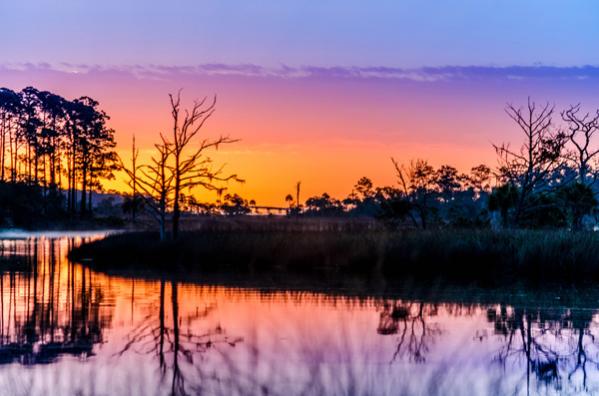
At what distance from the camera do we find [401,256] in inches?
923

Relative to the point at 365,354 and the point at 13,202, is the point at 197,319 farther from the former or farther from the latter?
the point at 13,202

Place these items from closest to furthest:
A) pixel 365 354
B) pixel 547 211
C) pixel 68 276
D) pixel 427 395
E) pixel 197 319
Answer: pixel 427 395, pixel 365 354, pixel 197 319, pixel 68 276, pixel 547 211

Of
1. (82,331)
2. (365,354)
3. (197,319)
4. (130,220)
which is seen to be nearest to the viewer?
(365,354)

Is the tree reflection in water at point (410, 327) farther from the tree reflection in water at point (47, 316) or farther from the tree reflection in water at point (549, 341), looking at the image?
the tree reflection in water at point (47, 316)

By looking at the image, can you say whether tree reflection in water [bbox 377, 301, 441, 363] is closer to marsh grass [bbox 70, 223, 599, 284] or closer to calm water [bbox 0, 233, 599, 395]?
calm water [bbox 0, 233, 599, 395]

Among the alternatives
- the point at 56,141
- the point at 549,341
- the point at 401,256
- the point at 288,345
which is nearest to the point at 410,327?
the point at 549,341

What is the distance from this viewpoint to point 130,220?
3327 inches

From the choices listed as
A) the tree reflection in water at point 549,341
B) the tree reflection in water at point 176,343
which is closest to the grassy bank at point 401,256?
the tree reflection in water at point 549,341

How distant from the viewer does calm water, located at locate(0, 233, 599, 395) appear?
359 inches

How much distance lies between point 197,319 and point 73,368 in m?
4.19

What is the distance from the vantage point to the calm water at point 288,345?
912 centimetres

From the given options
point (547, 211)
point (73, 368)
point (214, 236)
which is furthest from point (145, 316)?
point (547, 211)

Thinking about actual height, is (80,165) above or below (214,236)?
above

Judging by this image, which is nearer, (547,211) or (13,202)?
(547,211)
